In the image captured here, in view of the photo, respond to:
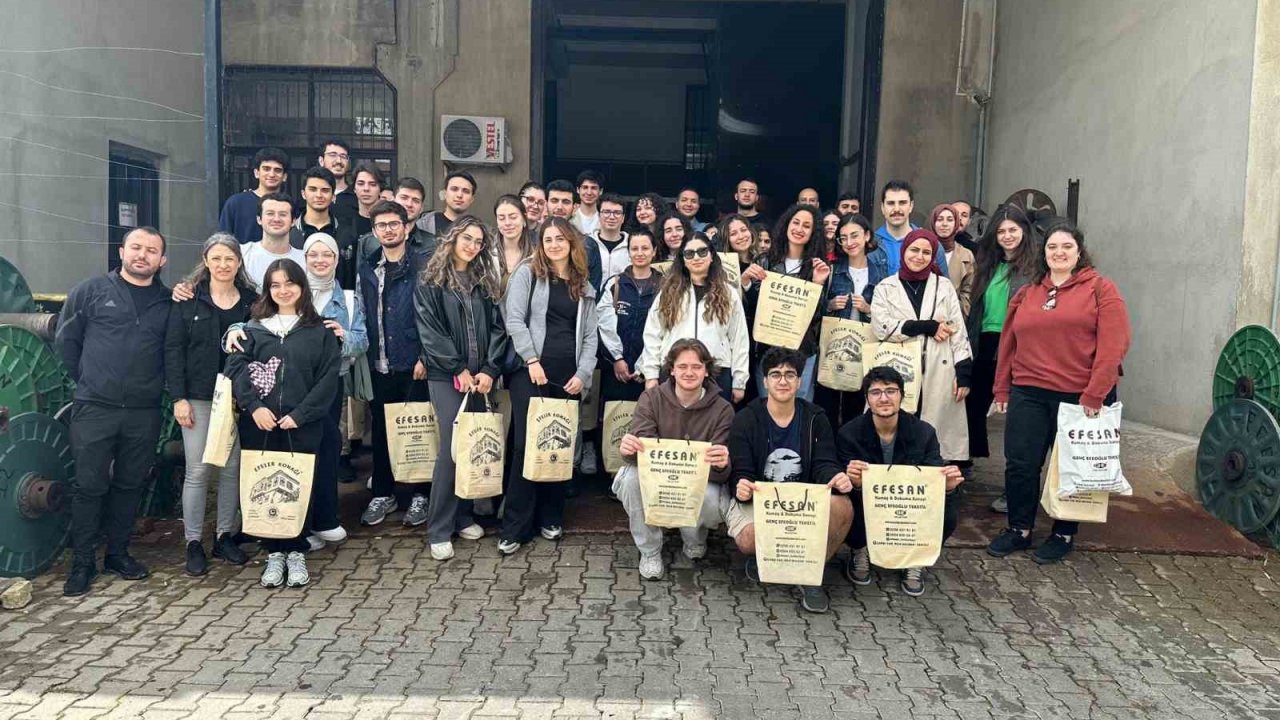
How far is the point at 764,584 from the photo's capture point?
4727mm

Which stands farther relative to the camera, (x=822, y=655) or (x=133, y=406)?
(x=133, y=406)

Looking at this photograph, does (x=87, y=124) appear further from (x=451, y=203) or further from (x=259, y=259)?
(x=451, y=203)

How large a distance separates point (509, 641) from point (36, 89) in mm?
5457

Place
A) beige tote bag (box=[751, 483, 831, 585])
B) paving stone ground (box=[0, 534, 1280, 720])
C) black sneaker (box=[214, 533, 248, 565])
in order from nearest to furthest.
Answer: paving stone ground (box=[0, 534, 1280, 720]), beige tote bag (box=[751, 483, 831, 585]), black sneaker (box=[214, 533, 248, 565])

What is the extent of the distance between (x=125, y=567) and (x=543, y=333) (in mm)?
2455

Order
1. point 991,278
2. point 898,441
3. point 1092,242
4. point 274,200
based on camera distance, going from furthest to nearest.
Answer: point 1092,242 → point 991,278 → point 274,200 → point 898,441

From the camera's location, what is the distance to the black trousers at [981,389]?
5664 mm

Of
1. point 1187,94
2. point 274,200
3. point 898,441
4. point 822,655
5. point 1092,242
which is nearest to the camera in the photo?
point 822,655

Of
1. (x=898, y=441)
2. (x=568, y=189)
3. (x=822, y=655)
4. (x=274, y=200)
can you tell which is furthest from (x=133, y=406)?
(x=898, y=441)

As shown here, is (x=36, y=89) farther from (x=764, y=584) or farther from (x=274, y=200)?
(x=764, y=584)

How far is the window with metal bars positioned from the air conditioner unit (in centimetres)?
72

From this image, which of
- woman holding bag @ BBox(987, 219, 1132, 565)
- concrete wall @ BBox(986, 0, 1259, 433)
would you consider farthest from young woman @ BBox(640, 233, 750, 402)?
concrete wall @ BBox(986, 0, 1259, 433)

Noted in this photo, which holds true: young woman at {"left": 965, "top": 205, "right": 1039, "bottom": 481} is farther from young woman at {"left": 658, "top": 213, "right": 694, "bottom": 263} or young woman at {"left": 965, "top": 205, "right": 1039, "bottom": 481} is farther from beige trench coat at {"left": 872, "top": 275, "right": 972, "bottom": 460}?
young woman at {"left": 658, "top": 213, "right": 694, "bottom": 263}

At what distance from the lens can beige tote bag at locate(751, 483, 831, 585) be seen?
4301 mm
